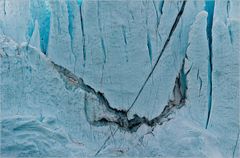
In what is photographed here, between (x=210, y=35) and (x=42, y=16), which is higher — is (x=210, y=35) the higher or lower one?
the lower one

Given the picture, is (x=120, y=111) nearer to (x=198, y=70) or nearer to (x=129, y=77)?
(x=129, y=77)

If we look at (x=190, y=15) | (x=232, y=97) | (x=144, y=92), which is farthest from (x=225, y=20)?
Result: (x=144, y=92)

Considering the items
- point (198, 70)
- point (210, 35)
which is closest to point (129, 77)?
point (198, 70)

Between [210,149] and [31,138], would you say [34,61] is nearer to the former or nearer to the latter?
[31,138]

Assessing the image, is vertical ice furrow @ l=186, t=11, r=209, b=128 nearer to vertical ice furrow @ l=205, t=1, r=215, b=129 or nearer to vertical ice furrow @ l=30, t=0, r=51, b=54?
vertical ice furrow @ l=205, t=1, r=215, b=129

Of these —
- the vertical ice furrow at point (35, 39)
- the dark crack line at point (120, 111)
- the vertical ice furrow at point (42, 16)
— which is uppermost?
the vertical ice furrow at point (42, 16)

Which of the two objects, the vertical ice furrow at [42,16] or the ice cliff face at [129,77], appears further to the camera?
the vertical ice furrow at [42,16]

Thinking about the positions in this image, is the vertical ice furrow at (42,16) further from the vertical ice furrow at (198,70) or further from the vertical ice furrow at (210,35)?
the vertical ice furrow at (210,35)

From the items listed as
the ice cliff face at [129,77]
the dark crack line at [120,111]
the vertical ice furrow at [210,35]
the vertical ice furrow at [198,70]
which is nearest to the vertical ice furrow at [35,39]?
the ice cliff face at [129,77]
